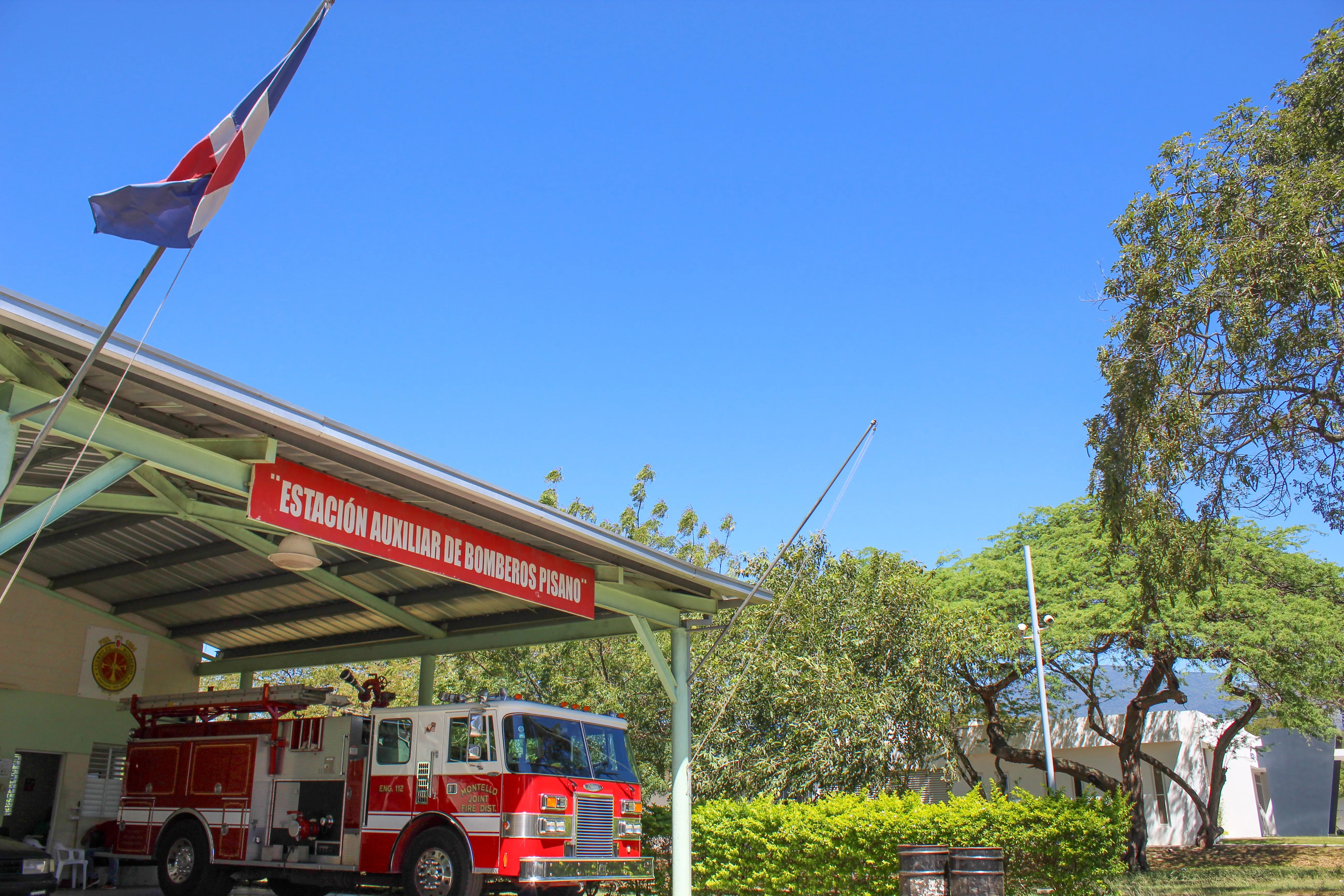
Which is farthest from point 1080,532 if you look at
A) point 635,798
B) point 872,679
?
point 635,798

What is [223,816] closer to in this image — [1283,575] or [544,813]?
[544,813]

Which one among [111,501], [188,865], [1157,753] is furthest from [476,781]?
[1157,753]

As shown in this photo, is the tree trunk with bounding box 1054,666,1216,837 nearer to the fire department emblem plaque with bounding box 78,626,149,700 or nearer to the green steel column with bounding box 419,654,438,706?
the green steel column with bounding box 419,654,438,706

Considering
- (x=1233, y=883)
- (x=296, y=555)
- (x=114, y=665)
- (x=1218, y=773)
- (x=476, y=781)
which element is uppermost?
(x=296, y=555)

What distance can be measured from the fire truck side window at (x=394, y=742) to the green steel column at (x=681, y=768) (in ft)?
11.9

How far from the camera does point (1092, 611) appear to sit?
2453 centimetres

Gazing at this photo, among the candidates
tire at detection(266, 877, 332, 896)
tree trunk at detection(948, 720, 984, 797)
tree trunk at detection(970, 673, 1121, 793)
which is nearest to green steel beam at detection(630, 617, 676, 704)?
tire at detection(266, 877, 332, 896)

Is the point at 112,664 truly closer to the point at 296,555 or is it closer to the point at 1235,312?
the point at 296,555

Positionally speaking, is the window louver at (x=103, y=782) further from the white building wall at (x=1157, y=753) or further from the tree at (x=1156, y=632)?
the white building wall at (x=1157, y=753)

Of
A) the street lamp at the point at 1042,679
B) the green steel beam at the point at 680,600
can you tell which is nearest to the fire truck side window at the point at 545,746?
the green steel beam at the point at 680,600

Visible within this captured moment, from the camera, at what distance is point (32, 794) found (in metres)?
16.8

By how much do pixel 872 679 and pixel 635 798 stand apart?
8405 millimetres

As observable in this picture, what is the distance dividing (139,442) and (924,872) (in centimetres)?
872

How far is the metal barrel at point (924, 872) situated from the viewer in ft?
34.6
